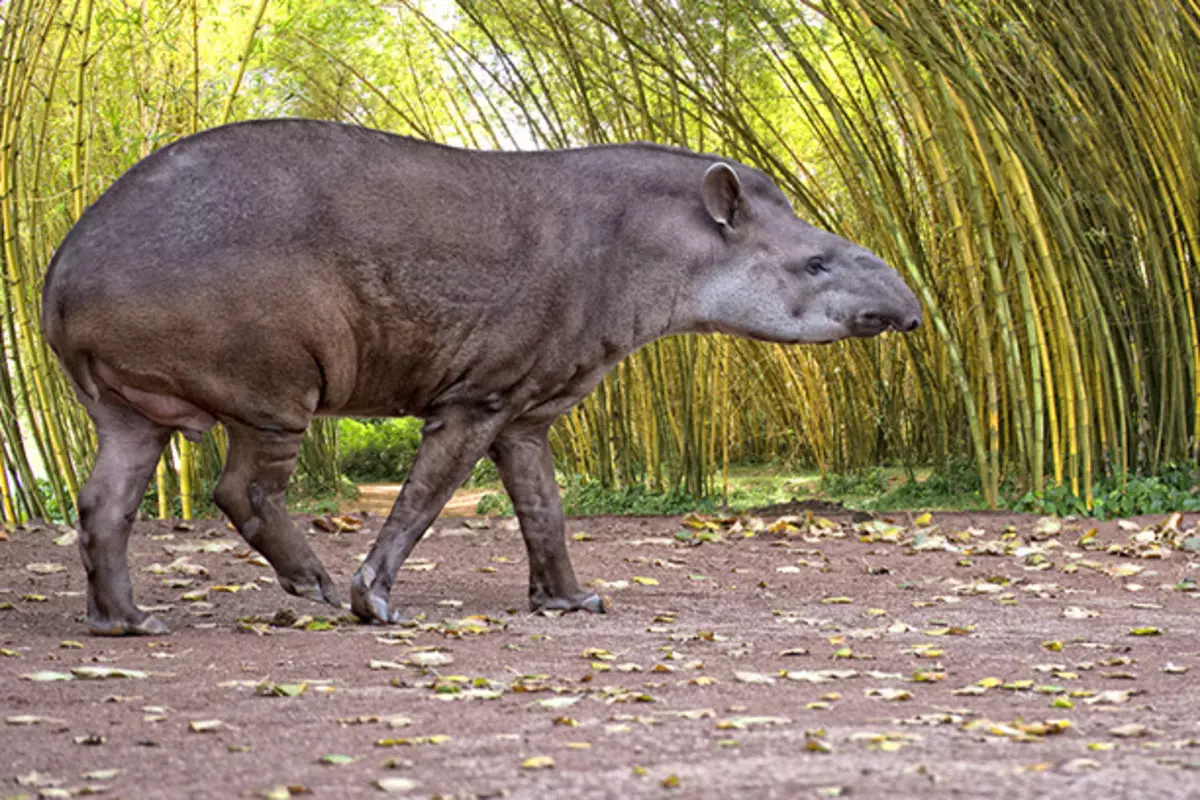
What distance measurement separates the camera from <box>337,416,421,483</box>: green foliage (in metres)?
14.0

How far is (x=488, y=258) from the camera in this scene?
4109mm

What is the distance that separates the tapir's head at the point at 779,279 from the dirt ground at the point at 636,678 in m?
0.86

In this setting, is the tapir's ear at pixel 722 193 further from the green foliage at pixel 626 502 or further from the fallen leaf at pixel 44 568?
the green foliage at pixel 626 502

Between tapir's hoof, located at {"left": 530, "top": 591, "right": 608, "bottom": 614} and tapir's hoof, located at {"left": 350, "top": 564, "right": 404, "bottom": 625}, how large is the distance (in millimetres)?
563

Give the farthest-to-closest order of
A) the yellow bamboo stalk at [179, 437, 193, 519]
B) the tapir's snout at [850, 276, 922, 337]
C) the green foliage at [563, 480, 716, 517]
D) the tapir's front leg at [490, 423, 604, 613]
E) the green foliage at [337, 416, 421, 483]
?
the green foliage at [337, 416, 421, 483] → the green foliage at [563, 480, 716, 517] → the yellow bamboo stalk at [179, 437, 193, 519] → the tapir's front leg at [490, 423, 604, 613] → the tapir's snout at [850, 276, 922, 337]

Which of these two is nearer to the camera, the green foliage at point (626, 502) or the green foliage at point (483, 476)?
the green foliage at point (626, 502)

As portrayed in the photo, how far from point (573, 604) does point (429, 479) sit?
0.64 m

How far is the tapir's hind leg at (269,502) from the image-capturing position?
12.9 feet

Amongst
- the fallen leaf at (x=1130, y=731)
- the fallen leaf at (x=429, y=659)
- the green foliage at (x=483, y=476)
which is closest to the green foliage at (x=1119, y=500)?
the fallen leaf at (x=429, y=659)

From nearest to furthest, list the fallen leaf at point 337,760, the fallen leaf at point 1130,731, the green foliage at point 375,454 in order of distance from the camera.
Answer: the fallen leaf at point 337,760 < the fallen leaf at point 1130,731 < the green foliage at point 375,454

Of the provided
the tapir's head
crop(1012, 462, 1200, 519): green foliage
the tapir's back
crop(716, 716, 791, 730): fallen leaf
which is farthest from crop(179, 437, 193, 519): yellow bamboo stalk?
crop(716, 716, 791, 730): fallen leaf

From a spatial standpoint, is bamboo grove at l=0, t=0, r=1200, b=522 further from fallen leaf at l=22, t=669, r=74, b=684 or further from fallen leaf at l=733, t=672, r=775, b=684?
fallen leaf at l=733, t=672, r=775, b=684

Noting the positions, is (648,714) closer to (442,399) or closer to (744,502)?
(442,399)

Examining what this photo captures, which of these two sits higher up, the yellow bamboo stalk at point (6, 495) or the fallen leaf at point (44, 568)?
the yellow bamboo stalk at point (6, 495)
